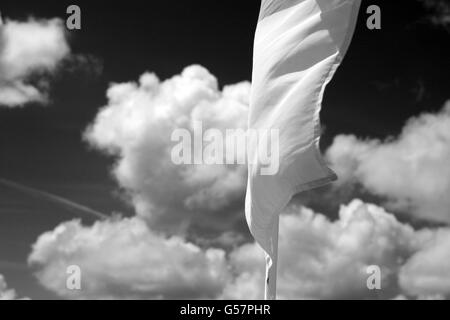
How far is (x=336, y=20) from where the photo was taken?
1061cm

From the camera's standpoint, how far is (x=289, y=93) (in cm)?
1071

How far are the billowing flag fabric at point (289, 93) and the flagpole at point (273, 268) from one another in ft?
0.06

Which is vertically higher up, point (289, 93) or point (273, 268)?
point (289, 93)

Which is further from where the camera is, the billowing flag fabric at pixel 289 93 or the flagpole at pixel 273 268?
the flagpole at pixel 273 268

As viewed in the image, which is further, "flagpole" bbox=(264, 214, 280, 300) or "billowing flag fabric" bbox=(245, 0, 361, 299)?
"flagpole" bbox=(264, 214, 280, 300)

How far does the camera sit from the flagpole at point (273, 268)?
1080cm

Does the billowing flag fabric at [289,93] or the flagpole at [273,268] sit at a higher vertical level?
the billowing flag fabric at [289,93]

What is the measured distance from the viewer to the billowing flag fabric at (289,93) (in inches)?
408

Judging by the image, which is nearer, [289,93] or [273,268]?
[289,93]

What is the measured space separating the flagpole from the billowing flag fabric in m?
0.02

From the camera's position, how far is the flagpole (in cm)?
1080

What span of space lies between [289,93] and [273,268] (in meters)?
A: 3.34
